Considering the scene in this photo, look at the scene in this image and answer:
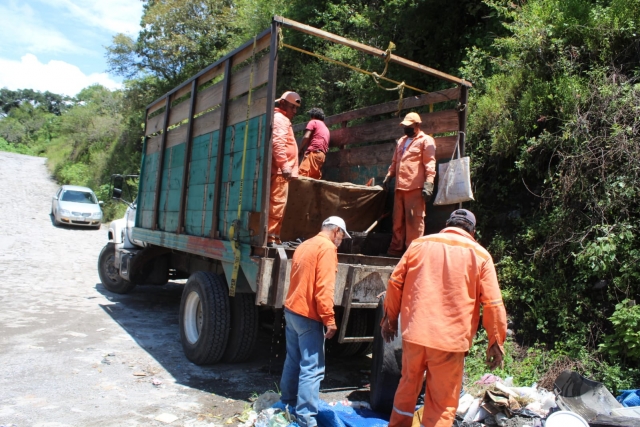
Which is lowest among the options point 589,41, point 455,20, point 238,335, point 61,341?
point 61,341

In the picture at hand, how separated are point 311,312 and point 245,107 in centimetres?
217

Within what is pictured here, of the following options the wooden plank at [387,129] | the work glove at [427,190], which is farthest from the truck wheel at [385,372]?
the wooden plank at [387,129]

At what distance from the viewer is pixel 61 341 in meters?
5.63

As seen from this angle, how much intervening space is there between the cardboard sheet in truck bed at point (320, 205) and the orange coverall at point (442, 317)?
77.3 inches

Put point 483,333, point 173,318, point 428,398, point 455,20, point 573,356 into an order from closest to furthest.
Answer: point 428,398 → point 573,356 → point 483,333 → point 173,318 → point 455,20

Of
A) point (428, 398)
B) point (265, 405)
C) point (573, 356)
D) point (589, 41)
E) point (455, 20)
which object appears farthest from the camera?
point (455, 20)

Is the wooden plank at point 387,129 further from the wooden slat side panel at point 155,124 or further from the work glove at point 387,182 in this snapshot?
the wooden slat side panel at point 155,124

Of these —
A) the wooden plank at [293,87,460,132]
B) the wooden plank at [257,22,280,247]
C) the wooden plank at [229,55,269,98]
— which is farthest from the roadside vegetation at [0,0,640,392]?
the wooden plank at [229,55,269,98]

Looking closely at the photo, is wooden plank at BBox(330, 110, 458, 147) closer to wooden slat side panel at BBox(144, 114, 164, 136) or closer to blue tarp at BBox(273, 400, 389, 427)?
wooden slat side panel at BBox(144, 114, 164, 136)

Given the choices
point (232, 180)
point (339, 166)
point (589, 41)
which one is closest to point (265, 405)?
point (232, 180)

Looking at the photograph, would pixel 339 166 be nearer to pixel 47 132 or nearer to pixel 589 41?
pixel 589 41

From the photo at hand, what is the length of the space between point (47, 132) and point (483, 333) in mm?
52264

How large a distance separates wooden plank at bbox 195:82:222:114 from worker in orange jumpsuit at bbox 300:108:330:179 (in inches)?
50.8

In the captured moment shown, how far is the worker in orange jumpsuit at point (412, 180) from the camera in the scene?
5051mm
